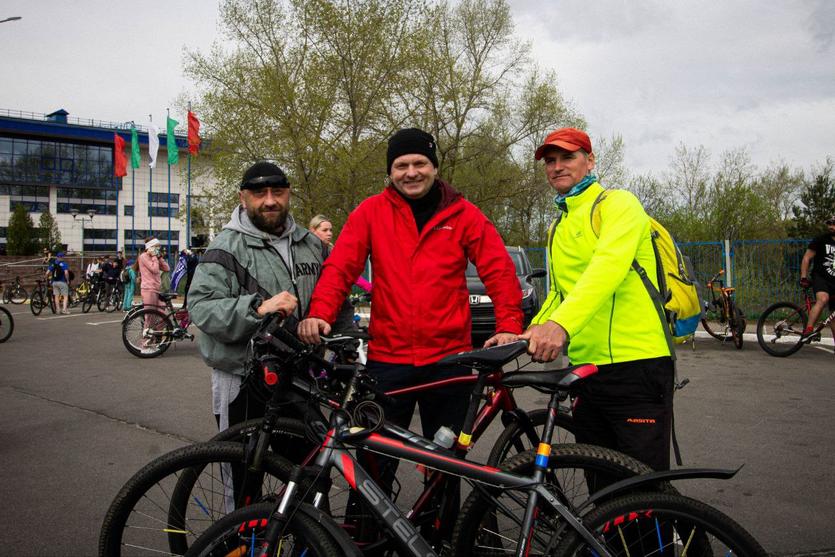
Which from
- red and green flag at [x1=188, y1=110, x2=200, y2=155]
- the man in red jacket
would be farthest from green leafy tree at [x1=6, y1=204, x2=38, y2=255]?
the man in red jacket

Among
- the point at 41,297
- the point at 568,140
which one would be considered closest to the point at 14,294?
the point at 41,297

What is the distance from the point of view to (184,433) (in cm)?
589

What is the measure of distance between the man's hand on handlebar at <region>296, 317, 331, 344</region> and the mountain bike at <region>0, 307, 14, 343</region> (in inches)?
493

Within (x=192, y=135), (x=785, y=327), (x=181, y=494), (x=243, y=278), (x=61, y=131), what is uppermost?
(x=61, y=131)

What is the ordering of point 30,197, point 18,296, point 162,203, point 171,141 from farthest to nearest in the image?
point 162,203 < point 30,197 < point 171,141 < point 18,296

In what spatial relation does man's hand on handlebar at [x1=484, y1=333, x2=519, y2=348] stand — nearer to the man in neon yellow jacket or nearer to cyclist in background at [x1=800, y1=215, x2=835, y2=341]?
the man in neon yellow jacket

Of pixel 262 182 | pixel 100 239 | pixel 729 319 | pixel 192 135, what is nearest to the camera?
pixel 262 182

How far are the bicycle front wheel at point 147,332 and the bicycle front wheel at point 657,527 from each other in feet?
33.1

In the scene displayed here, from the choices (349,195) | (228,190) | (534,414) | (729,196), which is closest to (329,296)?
Result: (534,414)

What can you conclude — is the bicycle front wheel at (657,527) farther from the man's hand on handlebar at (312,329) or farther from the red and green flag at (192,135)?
the red and green flag at (192,135)

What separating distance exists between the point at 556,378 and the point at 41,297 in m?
22.2

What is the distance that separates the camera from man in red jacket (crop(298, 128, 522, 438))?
2.97 m

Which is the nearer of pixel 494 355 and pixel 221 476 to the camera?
pixel 494 355

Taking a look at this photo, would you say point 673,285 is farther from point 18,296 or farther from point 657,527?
point 18,296
